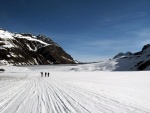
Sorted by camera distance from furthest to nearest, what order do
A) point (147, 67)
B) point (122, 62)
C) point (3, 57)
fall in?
1. point (3, 57)
2. point (122, 62)
3. point (147, 67)

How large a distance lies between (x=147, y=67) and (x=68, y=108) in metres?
74.9

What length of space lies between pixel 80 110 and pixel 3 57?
587ft

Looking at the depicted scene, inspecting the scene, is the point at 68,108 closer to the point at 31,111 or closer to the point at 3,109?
the point at 31,111

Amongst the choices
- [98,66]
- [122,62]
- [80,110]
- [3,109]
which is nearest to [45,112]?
[80,110]

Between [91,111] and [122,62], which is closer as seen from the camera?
[91,111]

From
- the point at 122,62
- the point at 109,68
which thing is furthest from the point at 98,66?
the point at 122,62

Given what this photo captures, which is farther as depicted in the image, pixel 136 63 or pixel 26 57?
pixel 26 57

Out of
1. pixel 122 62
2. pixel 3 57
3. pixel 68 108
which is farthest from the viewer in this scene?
pixel 3 57

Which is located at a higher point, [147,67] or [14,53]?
[14,53]

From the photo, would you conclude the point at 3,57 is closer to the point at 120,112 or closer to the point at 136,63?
the point at 136,63

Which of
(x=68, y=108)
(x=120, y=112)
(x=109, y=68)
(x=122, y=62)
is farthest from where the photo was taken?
(x=122, y=62)

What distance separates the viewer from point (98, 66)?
90.4 metres

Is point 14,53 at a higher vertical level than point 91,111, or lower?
higher

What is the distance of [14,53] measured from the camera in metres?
188
